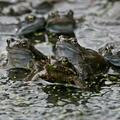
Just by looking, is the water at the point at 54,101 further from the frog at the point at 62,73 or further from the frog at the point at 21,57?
the frog at the point at 21,57

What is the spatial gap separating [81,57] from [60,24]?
280 cm

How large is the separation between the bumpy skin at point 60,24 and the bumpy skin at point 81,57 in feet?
8.15

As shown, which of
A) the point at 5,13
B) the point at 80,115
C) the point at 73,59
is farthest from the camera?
the point at 5,13

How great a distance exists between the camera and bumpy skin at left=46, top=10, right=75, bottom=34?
1065 centimetres

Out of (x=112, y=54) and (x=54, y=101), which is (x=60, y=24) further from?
(x=54, y=101)

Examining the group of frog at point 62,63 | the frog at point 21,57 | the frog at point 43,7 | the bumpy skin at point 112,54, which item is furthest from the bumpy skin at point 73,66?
the frog at point 43,7

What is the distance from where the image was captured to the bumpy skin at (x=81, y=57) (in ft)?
25.9

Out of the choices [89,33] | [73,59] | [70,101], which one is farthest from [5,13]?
[70,101]

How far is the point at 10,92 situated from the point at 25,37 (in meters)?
3.06

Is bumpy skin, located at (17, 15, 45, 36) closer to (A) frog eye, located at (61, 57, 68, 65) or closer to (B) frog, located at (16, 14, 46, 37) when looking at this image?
(B) frog, located at (16, 14, 46, 37)

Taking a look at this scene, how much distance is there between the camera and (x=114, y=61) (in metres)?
8.34

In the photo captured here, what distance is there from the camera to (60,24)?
10656 mm

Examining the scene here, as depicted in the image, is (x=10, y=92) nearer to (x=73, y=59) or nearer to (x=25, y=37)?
(x=73, y=59)

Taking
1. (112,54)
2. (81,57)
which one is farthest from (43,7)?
(81,57)
